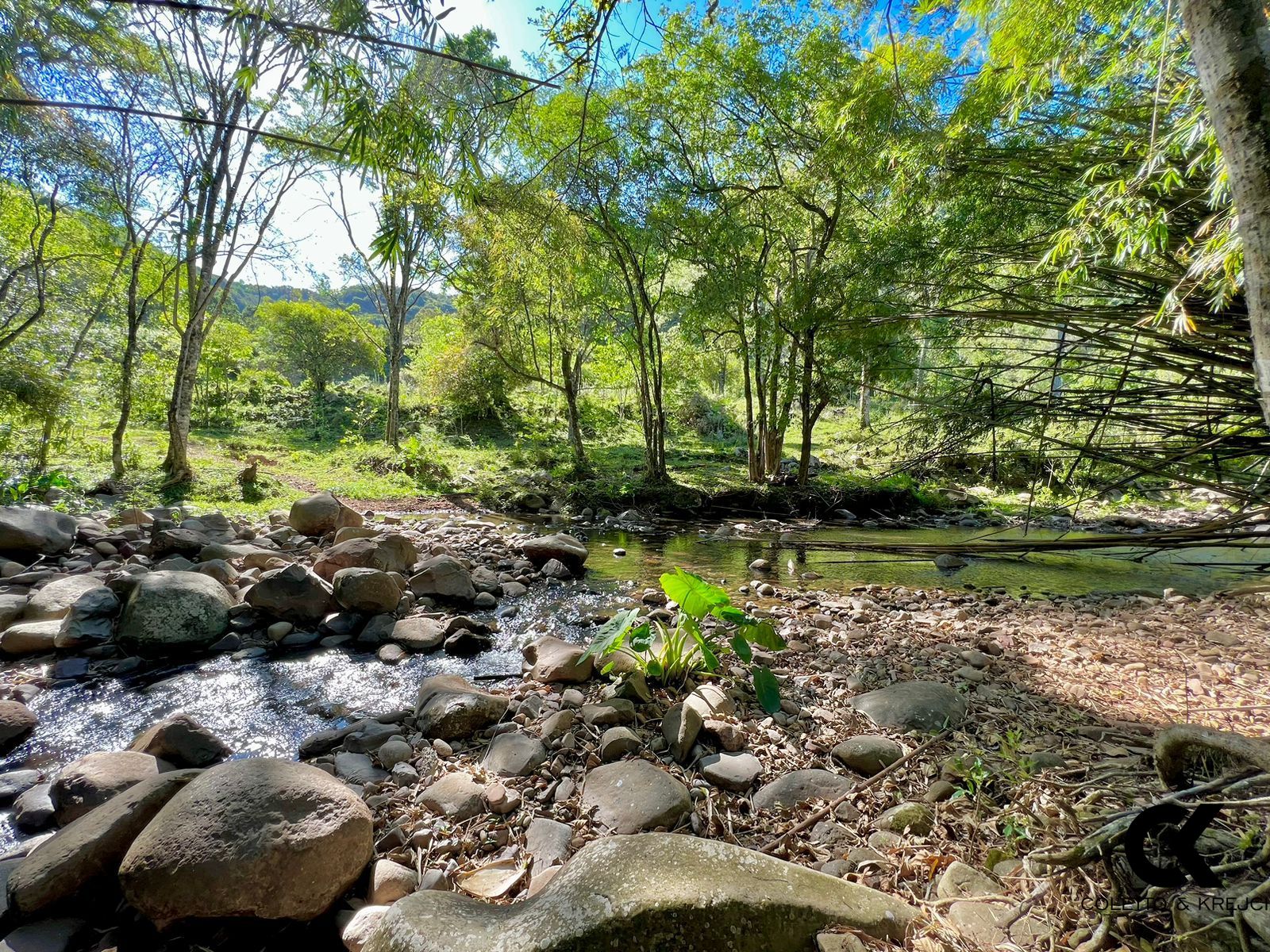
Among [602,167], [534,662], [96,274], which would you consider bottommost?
[534,662]

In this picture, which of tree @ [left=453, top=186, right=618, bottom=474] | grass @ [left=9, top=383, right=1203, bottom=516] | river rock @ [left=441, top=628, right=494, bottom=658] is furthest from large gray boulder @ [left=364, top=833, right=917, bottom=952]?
tree @ [left=453, top=186, right=618, bottom=474]

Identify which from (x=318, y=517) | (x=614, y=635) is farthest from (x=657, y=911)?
(x=318, y=517)

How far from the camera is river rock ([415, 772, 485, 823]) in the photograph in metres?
1.90

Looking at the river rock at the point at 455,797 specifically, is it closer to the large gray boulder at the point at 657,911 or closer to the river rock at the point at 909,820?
the large gray boulder at the point at 657,911

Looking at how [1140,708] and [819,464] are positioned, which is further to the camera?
[819,464]

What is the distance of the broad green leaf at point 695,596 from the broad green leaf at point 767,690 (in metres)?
0.36

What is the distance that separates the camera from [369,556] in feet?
15.4

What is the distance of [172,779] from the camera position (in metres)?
1.85

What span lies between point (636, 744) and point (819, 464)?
1401cm

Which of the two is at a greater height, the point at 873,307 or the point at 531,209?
the point at 531,209

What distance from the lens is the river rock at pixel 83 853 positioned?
1.54m

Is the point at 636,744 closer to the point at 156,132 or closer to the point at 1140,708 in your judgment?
the point at 1140,708

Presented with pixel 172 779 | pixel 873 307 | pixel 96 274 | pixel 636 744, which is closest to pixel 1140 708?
pixel 636 744

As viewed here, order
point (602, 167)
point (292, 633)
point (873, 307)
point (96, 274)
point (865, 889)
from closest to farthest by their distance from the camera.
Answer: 1. point (865, 889)
2. point (292, 633)
3. point (873, 307)
4. point (602, 167)
5. point (96, 274)
